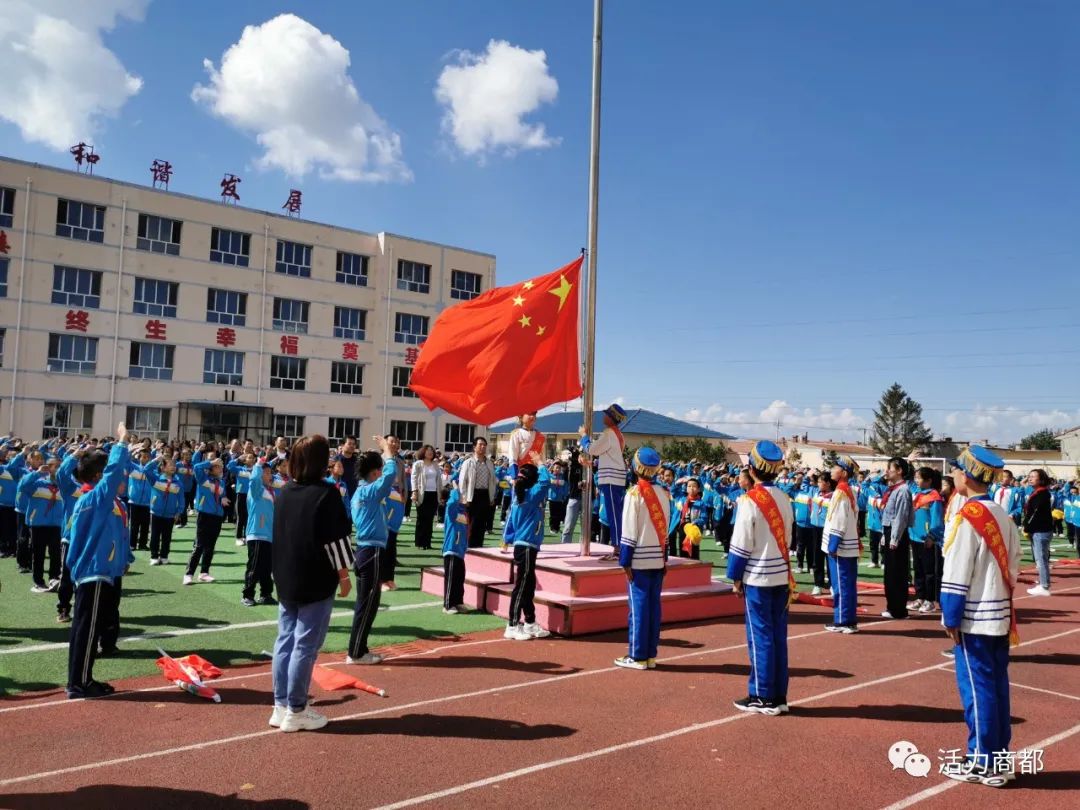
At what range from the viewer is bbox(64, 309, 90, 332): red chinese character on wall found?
1212 inches

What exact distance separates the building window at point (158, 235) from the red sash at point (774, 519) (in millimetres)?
33447

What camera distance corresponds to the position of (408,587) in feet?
38.3

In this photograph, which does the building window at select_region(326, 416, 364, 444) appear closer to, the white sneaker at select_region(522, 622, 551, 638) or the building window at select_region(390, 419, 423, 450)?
the building window at select_region(390, 419, 423, 450)

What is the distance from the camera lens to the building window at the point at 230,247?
34562 mm

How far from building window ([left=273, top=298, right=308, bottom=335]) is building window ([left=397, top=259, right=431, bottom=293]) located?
558cm

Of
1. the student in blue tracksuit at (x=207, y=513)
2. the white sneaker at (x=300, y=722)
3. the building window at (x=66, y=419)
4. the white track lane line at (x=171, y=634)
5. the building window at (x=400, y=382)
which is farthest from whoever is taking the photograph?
the building window at (x=400, y=382)

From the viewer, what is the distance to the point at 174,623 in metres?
8.73

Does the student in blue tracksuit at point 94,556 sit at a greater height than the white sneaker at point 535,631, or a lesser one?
greater

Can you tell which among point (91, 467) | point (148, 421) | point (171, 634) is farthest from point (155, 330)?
point (91, 467)

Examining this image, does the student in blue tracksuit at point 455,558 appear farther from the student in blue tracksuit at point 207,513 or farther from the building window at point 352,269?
the building window at point 352,269

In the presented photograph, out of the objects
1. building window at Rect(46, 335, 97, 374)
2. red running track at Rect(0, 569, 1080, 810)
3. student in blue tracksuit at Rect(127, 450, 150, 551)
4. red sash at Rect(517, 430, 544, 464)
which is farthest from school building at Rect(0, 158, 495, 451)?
red running track at Rect(0, 569, 1080, 810)

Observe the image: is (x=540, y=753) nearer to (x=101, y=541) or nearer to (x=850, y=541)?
(x=101, y=541)

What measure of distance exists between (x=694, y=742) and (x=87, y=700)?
4.93 meters

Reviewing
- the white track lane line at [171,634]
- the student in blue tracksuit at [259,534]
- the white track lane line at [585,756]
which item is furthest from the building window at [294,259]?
the white track lane line at [585,756]
